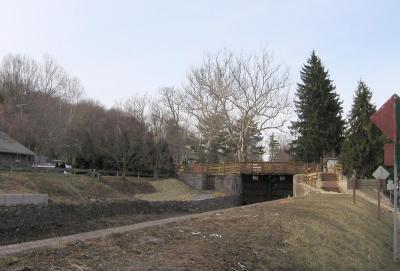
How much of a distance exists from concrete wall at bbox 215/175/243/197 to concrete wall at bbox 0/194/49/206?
3509cm

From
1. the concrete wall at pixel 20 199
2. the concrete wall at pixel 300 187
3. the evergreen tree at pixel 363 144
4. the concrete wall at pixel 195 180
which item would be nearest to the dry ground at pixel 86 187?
the concrete wall at pixel 195 180

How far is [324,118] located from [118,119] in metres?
27.7

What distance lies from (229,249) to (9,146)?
181 ft

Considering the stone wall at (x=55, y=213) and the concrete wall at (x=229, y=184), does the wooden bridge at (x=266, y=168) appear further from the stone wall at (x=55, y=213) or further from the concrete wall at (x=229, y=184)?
the stone wall at (x=55, y=213)

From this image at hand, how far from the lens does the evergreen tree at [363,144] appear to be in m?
47.6

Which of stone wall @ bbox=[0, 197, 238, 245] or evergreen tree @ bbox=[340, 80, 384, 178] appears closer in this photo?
stone wall @ bbox=[0, 197, 238, 245]

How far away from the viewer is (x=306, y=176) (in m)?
51.0

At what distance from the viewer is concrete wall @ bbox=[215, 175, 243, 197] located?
58.4 metres

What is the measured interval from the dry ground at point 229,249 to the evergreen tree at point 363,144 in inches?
1311

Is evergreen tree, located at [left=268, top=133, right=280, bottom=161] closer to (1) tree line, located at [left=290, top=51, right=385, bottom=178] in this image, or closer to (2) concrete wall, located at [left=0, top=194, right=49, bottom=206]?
(1) tree line, located at [left=290, top=51, right=385, bottom=178]

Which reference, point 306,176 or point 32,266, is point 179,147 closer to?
point 306,176

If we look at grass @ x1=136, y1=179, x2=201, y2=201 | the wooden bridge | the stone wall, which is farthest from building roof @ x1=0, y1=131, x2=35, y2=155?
the stone wall

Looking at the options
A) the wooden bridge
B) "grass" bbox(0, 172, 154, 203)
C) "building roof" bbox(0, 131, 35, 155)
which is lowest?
"grass" bbox(0, 172, 154, 203)

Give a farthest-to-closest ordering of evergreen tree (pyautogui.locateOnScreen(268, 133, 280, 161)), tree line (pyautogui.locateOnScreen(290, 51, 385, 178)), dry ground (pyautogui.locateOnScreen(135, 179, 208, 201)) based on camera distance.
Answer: evergreen tree (pyautogui.locateOnScreen(268, 133, 280, 161)), tree line (pyautogui.locateOnScreen(290, 51, 385, 178)), dry ground (pyautogui.locateOnScreen(135, 179, 208, 201))
